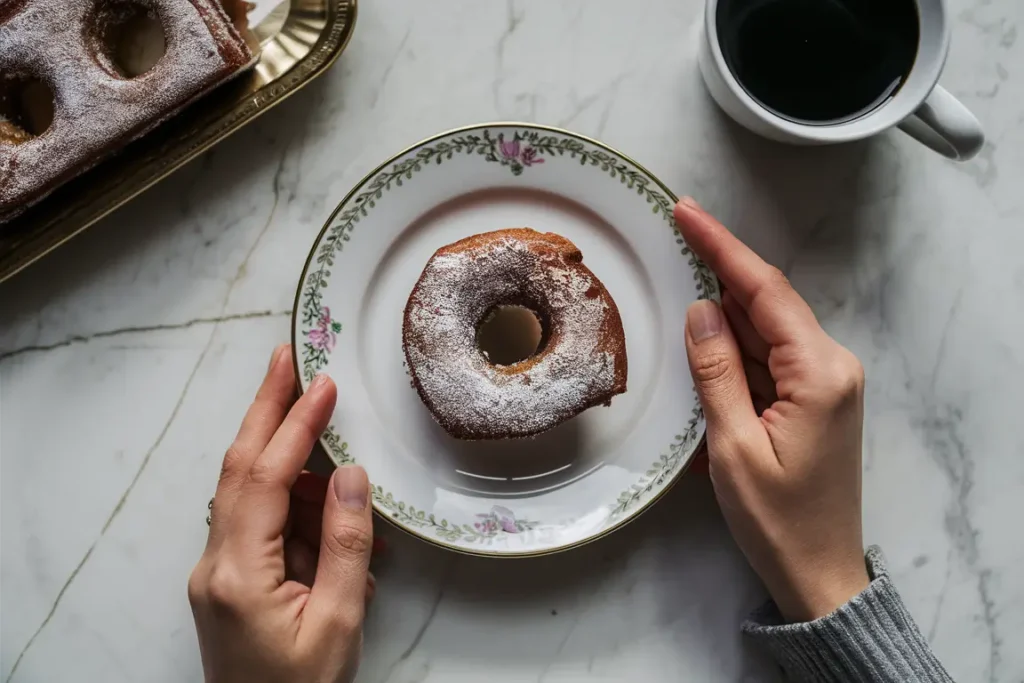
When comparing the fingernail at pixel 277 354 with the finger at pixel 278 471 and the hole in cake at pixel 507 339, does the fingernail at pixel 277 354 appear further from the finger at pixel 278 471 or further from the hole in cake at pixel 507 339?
the hole in cake at pixel 507 339

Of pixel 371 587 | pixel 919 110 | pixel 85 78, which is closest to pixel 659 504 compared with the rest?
pixel 371 587

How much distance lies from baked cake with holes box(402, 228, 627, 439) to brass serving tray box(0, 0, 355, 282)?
0.42m

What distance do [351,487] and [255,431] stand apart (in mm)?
206

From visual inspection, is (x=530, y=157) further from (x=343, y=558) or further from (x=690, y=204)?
(x=343, y=558)

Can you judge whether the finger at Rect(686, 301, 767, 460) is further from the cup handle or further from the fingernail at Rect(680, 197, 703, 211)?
the cup handle

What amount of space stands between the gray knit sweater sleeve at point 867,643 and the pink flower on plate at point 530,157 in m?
0.88

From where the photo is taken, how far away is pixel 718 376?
122 cm

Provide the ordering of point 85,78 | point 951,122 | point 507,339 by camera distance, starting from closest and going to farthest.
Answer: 1. point 951,122
2. point 85,78
3. point 507,339

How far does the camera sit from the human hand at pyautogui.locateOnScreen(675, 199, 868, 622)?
1163 mm

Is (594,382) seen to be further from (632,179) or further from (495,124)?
(495,124)

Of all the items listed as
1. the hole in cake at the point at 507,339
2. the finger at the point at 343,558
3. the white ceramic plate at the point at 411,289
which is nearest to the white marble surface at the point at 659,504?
the white ceramic plate at the point at 411,289

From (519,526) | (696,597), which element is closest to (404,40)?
(519,526)

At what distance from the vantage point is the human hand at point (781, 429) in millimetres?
1163

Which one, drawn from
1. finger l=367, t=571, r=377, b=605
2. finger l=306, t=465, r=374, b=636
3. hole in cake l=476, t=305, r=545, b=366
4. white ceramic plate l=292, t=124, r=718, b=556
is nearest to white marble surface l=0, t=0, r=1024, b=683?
finger l=367, t=571, r=377, b=605
